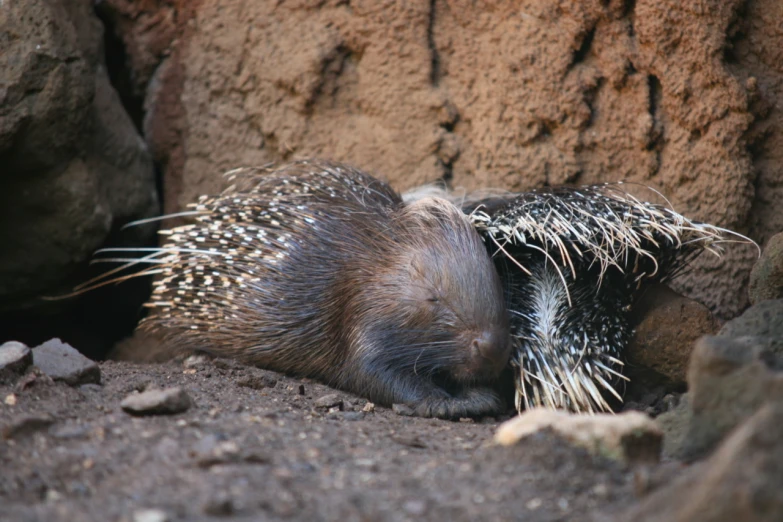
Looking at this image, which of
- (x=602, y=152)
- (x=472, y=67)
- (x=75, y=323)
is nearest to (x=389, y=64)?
(x=472, y=67)

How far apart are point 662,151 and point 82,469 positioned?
10.7 ft

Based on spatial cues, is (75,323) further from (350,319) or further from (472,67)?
(472,67)

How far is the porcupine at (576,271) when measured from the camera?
3.48 metres

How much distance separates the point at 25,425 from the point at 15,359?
1.90 feet

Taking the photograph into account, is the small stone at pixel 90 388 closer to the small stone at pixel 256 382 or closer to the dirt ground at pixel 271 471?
the dirt ground at pixel 271 471

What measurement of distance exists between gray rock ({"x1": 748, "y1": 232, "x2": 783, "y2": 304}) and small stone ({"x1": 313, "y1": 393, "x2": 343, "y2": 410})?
1.72m

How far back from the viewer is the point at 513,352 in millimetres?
3611

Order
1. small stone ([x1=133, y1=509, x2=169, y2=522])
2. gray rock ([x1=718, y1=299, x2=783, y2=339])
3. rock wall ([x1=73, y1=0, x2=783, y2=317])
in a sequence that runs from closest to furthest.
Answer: small stone ([x1=133, y1=509, x2=169, y2=522]) < gray rock ([x1=718, y1=299, x2=783, y2=339]) < rock wall ([x1=73, y1=0, x2=783, y2=317])

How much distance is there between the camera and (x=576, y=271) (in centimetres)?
371

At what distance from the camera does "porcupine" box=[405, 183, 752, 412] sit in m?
3.48

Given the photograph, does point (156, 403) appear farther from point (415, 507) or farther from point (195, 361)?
point (195, 361)

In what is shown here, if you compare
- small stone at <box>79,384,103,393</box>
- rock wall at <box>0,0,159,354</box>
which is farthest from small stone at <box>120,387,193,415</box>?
rock wall at <box>0,0,159,354</box>

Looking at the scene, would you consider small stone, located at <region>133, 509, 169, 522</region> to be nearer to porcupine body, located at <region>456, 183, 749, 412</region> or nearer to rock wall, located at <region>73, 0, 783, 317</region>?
porcupine body, located at <region>456, 183, 749, 412</region>

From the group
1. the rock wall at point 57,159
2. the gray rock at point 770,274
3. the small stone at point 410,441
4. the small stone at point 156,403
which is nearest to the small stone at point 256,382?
the small stone at point 156,403
